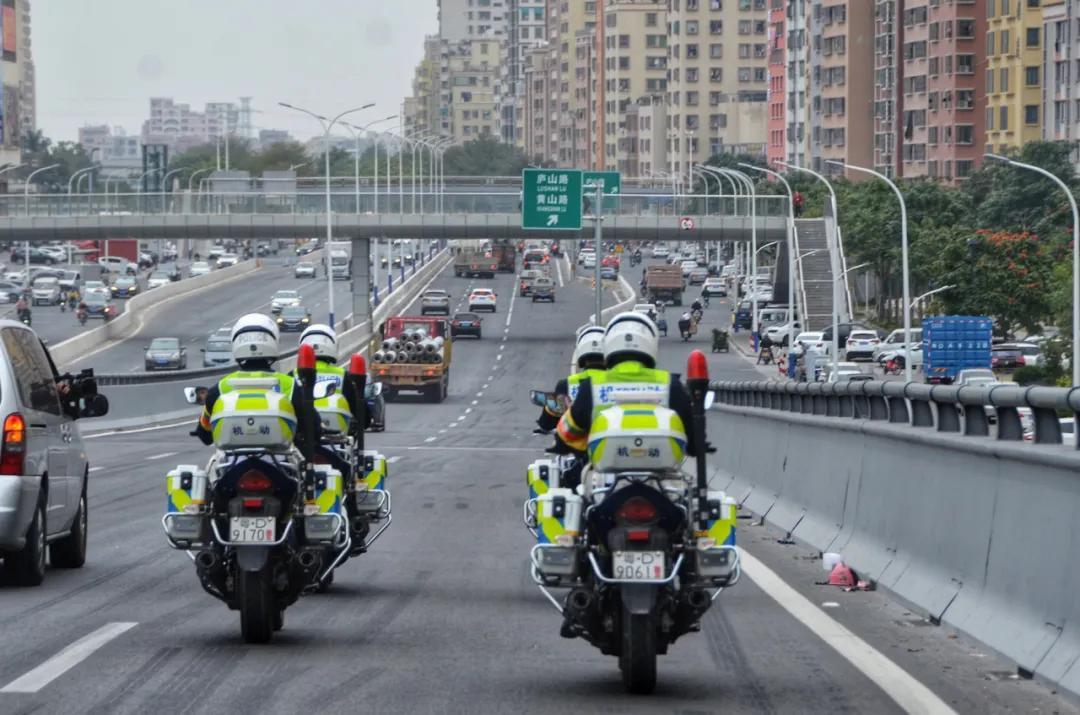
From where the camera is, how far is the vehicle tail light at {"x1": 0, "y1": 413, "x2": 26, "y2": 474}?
13180 mm

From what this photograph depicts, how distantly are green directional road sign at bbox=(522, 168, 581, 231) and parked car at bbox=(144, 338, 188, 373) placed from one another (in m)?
18.6

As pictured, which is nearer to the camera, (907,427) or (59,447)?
(907,427)

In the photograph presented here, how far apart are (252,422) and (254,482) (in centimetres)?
33

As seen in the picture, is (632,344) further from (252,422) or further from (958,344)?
(958,344)

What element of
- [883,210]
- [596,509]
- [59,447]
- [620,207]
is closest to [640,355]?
[596,509]

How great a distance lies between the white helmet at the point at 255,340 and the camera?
11109 mm

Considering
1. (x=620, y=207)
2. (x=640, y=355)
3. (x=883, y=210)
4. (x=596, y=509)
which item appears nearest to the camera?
(x=596, y=509)

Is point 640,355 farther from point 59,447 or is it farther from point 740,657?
point 59,447

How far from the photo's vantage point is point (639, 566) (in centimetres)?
875

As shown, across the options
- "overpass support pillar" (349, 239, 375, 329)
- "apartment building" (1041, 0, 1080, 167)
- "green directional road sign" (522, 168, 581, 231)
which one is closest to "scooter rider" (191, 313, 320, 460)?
"green directional road sign" (522, 168, 581, 231)

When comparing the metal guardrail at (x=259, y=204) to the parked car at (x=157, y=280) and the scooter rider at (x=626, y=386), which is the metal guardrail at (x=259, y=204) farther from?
the scooter rider at (x=626, y=386)

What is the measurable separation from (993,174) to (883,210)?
10.4m

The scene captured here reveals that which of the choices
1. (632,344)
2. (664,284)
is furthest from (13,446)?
(664,284)

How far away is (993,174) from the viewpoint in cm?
11019
